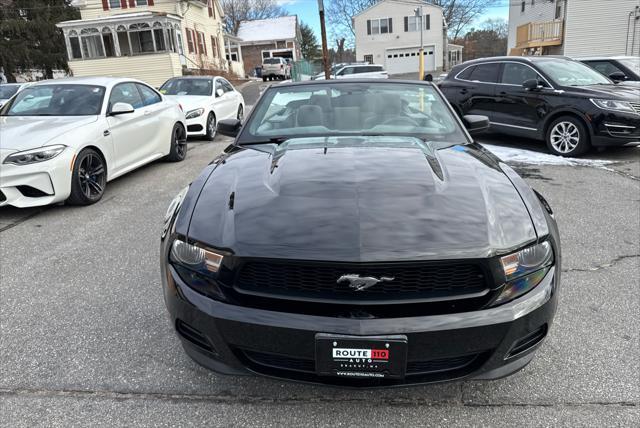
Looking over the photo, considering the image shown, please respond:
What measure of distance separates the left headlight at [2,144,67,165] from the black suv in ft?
24.3

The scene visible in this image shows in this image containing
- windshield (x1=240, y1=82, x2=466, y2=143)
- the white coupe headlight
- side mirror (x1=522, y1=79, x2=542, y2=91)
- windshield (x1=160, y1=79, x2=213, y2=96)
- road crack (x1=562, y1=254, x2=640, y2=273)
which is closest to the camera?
windshield (x1=240, y1=82, x2=466, y2=143)

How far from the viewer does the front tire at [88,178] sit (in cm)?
550

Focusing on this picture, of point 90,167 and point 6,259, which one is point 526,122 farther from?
point 6,259

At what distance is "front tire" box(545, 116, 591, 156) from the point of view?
26.0 feet

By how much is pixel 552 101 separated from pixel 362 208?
7416 millimetres

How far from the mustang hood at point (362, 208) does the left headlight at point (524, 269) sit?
0.05 metres

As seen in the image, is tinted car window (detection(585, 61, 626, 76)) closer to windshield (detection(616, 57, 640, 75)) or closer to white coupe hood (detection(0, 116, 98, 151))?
windshield (detection(616, 57, 640, 75))

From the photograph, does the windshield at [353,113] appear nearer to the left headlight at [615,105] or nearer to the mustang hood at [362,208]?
the mustang hood at [362,208]

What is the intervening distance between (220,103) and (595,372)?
10.5 metres

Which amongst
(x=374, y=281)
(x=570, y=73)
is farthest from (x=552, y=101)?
(x=374, y=281)

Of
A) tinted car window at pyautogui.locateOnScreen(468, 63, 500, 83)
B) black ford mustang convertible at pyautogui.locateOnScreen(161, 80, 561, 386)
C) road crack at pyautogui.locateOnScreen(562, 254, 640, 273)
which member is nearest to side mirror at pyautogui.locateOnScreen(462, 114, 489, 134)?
road crack at pyautogui.locateOnScreen(562, 254, 640, 273)

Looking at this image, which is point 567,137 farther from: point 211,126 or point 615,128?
point 211,126

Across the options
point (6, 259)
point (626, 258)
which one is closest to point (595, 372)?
point (626, 258)

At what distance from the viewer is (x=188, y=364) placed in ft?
8.54
